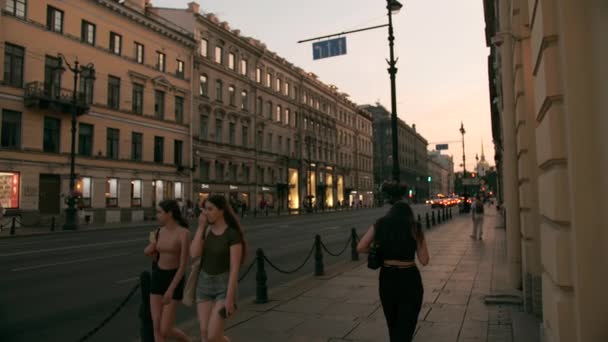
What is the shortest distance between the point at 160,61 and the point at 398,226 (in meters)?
38.9

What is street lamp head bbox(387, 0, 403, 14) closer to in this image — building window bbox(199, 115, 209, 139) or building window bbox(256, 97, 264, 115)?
building window bbox(199, 115, 209, 139)

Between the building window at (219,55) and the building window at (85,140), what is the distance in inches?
677

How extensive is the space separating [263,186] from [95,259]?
39.6m

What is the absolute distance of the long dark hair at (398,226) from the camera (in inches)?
166

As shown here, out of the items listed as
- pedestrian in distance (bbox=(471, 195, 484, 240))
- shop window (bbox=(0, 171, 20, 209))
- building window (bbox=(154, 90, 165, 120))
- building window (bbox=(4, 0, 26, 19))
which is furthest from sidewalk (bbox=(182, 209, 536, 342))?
building window (bbox=(154, 90, 165, 120))

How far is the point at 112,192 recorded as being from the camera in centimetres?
3384

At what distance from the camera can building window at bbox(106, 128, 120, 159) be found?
112ft

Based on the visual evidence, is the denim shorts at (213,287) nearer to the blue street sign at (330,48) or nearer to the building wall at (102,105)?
the blue street sign at (330,48)

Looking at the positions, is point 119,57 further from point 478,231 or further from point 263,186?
point 478,231

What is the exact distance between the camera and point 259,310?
7.43 m

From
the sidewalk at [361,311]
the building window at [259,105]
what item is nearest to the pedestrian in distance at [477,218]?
the sidewalk at [361,311]

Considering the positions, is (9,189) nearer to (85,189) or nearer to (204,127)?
(85,189)

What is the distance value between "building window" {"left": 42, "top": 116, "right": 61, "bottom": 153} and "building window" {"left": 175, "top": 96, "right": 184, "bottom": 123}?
38.7 ft

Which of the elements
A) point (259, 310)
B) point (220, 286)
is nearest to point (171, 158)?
point (259, 310)
